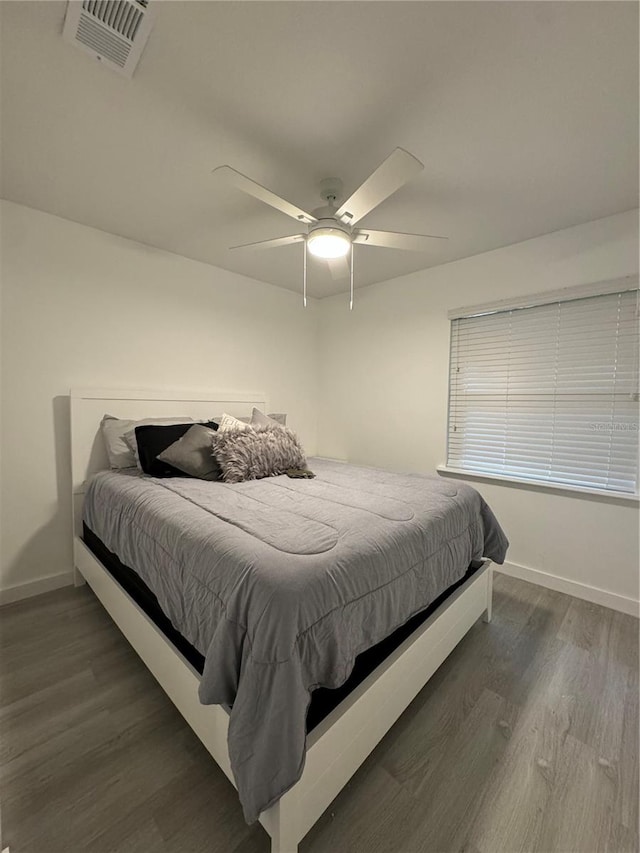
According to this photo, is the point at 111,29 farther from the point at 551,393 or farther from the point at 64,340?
the point at 551,393

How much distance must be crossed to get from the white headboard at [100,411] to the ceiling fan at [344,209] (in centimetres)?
138

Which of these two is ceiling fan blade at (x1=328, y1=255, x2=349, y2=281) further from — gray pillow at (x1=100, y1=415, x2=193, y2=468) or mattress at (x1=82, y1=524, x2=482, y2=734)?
mattress at (x1=82, y1=524, x2=482, y2=734)

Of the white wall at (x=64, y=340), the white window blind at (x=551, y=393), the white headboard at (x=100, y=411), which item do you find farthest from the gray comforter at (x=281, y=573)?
the white window blind at (x=551, y=393)

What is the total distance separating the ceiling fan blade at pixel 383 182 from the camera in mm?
1273

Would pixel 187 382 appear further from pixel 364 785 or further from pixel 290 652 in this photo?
pixel 364 785

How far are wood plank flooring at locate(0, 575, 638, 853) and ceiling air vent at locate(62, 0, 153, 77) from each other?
242cm

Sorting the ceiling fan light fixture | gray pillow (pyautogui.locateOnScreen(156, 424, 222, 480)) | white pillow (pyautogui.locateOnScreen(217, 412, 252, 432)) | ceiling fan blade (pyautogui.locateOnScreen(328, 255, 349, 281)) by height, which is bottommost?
gray pillow (pyautogui.locateOnScreen(156, 424, 222, 480))

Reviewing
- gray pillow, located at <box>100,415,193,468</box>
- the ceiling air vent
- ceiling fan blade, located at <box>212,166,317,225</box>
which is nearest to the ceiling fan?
ceiling fan blade, located at <box>212,166,317,225</box>

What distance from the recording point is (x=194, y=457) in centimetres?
210

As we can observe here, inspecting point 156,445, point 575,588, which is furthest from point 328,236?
point 575,588

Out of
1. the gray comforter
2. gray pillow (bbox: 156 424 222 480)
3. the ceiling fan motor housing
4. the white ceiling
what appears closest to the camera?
the gray comforter

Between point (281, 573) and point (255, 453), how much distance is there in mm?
1258

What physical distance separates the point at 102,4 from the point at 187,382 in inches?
83.6

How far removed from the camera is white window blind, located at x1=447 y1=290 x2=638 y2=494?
215cm
